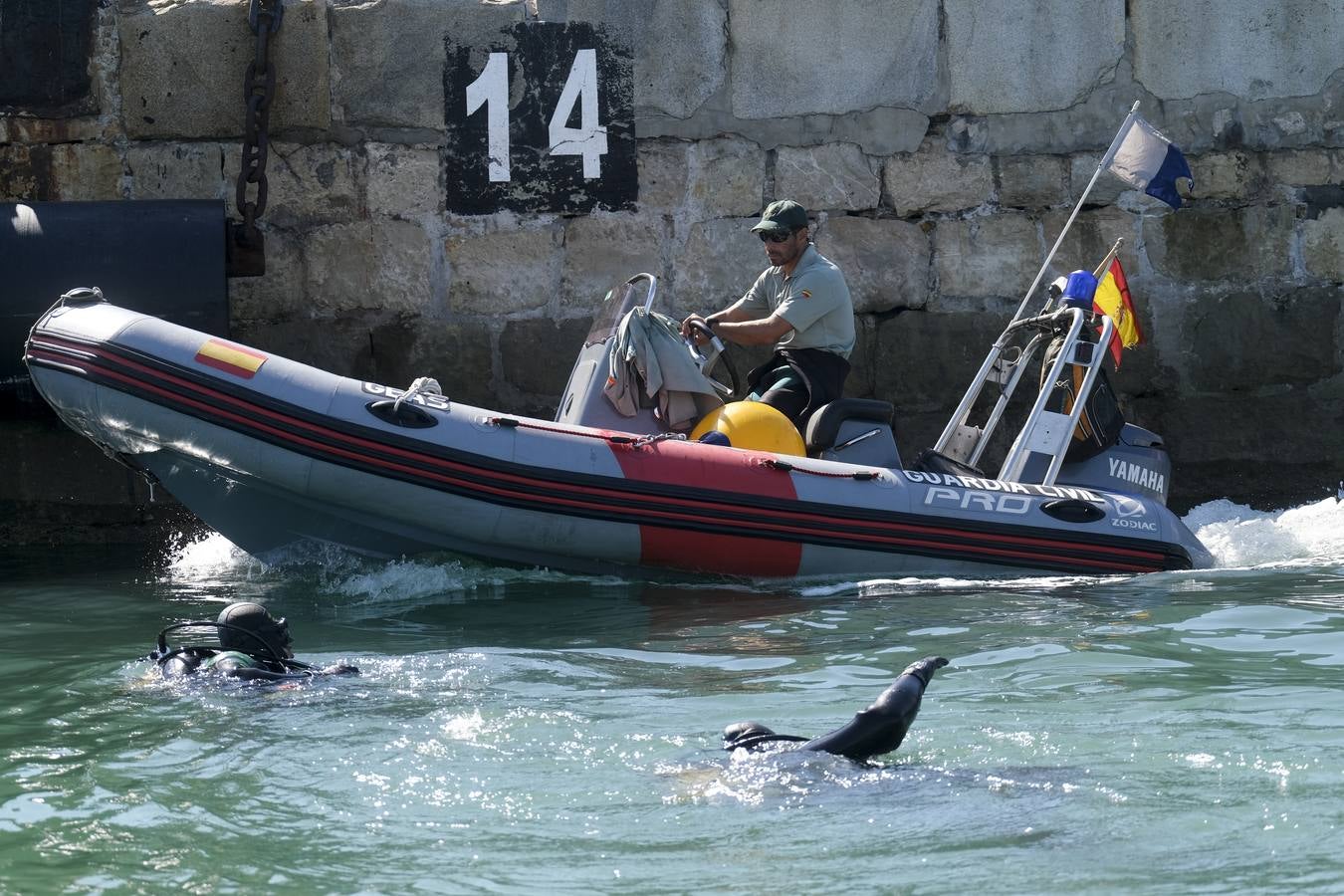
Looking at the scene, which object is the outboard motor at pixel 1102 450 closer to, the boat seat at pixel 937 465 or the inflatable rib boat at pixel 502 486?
the inflatable rib boat at pixel 502 486

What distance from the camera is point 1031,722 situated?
371 centimetres

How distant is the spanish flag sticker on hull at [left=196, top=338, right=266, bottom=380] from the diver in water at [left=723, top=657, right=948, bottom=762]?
2.94 metres

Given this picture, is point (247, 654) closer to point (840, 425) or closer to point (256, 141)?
point (840, 425)

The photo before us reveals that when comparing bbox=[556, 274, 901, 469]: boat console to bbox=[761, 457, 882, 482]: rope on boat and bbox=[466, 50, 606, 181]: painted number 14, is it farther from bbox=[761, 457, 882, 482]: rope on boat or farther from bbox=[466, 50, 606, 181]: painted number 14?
bbox=[466, 50, 606, 181]: painted number 14

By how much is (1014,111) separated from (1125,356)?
118 cm

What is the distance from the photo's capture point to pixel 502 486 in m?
5.80

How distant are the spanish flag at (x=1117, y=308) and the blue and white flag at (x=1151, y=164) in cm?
42

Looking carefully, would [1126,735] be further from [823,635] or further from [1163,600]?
[1163,600]

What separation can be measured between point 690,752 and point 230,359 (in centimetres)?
289

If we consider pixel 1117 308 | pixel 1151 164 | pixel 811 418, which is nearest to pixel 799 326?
pixel 811 418

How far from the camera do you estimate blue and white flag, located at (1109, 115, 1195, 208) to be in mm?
6785

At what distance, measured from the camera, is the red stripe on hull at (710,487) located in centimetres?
587

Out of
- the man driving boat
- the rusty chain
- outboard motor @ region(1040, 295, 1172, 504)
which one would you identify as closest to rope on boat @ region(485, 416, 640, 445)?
the man driving boat

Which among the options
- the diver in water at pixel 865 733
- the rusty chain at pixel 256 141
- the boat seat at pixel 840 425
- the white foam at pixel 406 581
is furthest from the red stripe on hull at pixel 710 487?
the diver in water at pixel 865 733
